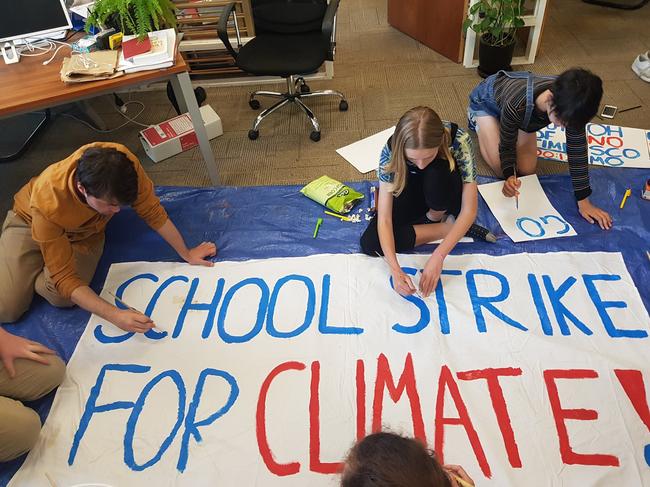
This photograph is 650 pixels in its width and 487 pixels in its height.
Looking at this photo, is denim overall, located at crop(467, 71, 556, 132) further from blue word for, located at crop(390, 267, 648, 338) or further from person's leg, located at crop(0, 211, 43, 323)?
person's leg, located at crop(0, 211, 43, 323)

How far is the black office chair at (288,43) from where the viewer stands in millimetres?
2109

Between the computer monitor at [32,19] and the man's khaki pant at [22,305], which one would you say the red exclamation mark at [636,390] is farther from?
the computer monitor at [32,19]

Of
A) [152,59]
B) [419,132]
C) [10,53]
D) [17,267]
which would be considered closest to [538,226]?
[419,132]

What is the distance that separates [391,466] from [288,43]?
6.82 ft

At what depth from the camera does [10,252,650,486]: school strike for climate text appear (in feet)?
3.97

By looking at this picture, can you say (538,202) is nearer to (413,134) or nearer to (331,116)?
(413,134)

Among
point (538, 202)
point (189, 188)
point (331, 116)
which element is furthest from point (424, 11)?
point (189, 188)

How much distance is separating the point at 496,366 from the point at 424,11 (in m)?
2.54

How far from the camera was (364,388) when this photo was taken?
134cm

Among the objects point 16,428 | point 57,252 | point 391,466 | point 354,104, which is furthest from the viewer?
point 354,104

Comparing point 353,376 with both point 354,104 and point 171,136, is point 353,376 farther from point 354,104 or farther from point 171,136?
point 354,104

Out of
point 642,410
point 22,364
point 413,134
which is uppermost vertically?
point 413,134

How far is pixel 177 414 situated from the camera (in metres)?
Result: 1.33

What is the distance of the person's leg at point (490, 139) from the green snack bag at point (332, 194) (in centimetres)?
61
